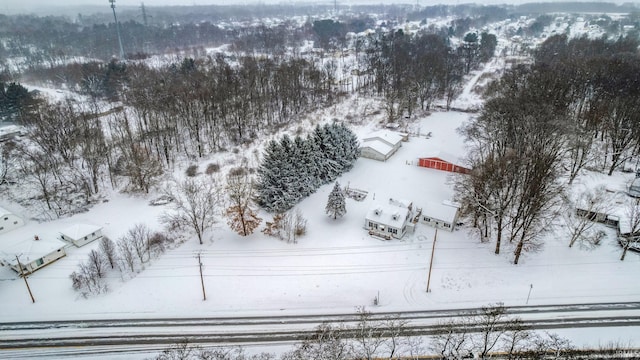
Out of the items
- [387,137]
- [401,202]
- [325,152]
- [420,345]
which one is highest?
[325,152]

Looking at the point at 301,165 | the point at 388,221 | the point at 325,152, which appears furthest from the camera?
the point at 325,152

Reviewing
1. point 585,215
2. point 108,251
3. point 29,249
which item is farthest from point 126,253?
point 585,215

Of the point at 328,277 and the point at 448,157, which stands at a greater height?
the point at 448,157

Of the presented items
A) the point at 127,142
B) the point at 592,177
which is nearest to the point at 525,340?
the point at 592,177

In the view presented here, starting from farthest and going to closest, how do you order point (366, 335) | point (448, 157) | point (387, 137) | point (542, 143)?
point (387, 137) → point (448, 157) → point (542, 143) → point (366, 335)

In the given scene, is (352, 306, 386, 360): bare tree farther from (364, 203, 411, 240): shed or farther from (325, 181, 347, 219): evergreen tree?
(325, 181, 347, 219): evergreen tree

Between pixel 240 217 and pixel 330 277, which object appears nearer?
pixel 330 277

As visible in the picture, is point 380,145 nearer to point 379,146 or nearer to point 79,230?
point 379,146

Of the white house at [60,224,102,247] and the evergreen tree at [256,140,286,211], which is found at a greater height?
the evergreen tree at [256,140,286,211]

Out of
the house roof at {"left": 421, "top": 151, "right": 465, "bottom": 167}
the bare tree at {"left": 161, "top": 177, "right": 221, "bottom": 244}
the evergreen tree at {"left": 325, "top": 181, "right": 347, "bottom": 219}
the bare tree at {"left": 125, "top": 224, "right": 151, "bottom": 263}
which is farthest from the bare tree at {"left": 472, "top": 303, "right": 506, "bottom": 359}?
the bare tree at {"left": 125, "top": 224, "right": 151, "bottom": 263}
